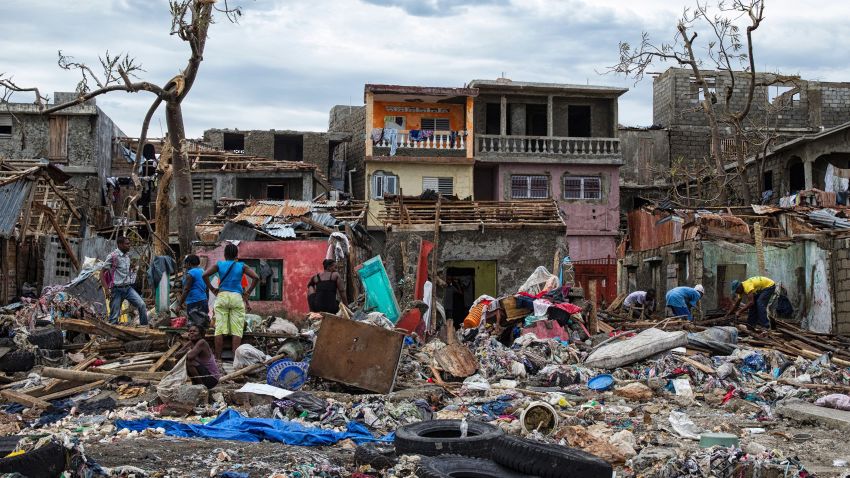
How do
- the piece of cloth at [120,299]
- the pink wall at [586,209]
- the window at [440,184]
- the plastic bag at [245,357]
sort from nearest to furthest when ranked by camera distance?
the plastic bag at [245,357] → the piece of cloth at [120,299] → the window at [440,184] → the pink wall at [586,209]

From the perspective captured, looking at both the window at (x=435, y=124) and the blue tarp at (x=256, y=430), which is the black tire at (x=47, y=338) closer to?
the blue tarp at (x=256, y=430)

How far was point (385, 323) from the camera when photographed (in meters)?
13.4

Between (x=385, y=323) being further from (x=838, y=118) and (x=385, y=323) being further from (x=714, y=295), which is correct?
(x=838, y=118)

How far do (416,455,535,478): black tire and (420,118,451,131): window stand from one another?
91.5 ft

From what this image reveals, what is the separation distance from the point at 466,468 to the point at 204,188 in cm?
2782

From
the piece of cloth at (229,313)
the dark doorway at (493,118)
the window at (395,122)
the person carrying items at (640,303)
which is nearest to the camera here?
the piece of cloth at (229,313)

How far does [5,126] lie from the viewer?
1357 inches

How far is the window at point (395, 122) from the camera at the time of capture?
33375mm

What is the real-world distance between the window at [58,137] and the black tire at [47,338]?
77.2 feet

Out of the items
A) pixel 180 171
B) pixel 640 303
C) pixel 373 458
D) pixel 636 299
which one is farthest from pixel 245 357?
pixel 640 303

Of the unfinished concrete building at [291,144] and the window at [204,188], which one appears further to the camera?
the unfinished concrete building at [291,144]

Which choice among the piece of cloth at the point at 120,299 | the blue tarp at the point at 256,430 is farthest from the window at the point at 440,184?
the blue tarp at the point at 256,430

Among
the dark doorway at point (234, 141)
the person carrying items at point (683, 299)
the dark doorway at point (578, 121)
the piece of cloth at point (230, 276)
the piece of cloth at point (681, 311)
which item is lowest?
the piece of cloth at point (681, 311)

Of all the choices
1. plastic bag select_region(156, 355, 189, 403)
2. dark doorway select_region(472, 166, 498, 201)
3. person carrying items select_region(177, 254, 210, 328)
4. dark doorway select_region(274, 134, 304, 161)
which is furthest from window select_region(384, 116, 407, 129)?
plastic bag select_region(156, 355, 189, 403)
